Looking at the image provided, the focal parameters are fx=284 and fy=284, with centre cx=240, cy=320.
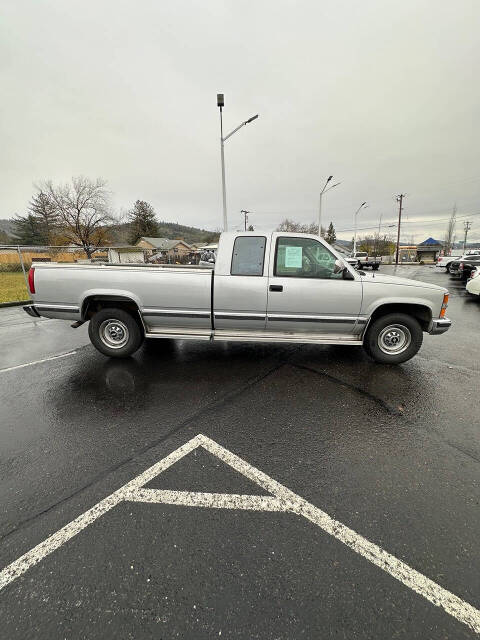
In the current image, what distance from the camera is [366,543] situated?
72.2 inches

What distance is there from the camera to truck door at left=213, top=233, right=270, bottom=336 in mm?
4328

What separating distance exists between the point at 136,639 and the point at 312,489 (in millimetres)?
1395

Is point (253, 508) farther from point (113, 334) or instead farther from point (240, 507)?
point (113, 334)

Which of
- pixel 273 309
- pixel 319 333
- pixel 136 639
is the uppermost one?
pixel 273 309

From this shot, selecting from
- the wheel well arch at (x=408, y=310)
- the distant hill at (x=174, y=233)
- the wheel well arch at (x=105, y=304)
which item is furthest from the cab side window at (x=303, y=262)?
the distant hill at (x=174, y=233)

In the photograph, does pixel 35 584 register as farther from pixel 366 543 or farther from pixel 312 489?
pixel 366 543

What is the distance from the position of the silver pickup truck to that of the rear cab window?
0.05ft

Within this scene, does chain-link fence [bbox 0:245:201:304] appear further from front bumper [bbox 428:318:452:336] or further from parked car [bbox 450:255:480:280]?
parked car [bbox 450:255:480:280]

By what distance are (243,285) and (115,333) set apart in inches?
90.4

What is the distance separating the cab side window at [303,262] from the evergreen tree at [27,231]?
62.0 m

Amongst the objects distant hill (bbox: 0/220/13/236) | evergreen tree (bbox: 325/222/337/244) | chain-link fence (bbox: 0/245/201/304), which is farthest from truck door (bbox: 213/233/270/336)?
evergreen tree (bbox: 325/222/337/244)

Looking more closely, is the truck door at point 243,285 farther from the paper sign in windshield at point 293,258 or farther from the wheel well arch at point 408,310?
the wheel well arch at point 408,310

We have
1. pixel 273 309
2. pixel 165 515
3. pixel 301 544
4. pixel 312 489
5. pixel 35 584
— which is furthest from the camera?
pixel 273 309

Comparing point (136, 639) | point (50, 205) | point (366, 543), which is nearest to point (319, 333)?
point (366, 543)
